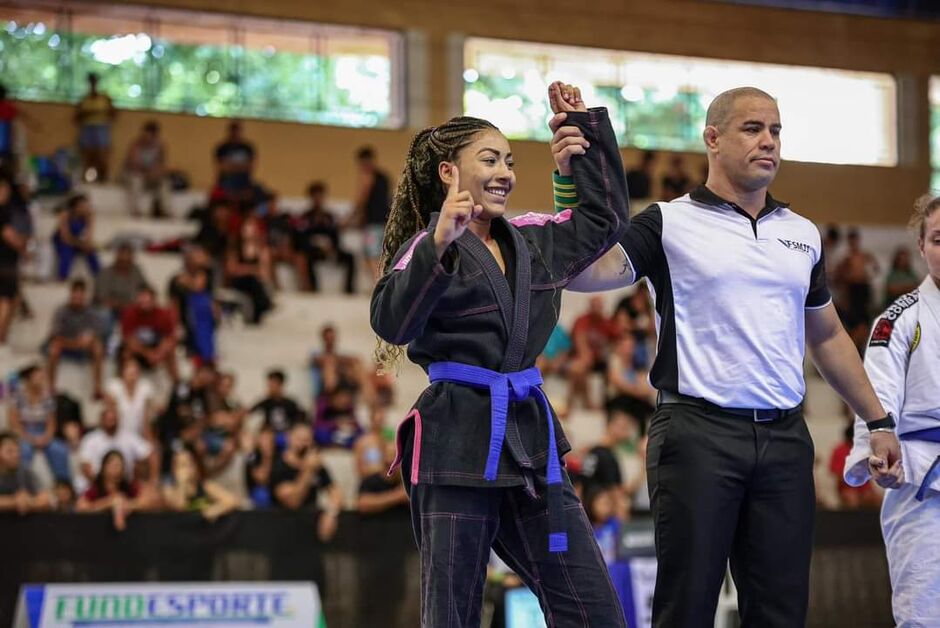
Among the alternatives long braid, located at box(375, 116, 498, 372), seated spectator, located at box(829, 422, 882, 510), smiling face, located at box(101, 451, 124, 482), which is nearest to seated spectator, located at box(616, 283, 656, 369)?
seated spectator, located at box(829, 422, 882, 510)

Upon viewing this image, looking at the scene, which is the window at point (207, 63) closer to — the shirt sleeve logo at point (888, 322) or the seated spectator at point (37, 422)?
the seated spectator at point (37, 422)

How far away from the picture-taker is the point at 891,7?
56.3ft

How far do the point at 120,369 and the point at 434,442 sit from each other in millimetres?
8030

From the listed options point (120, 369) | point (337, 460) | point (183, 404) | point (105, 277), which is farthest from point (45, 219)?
point (337, 460)

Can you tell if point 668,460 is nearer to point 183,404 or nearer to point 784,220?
point 784,220

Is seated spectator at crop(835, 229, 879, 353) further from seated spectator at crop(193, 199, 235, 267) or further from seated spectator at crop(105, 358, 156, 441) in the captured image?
seated spectator at crop(105, 358, 156, 441)

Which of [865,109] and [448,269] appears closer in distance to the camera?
[448,269]

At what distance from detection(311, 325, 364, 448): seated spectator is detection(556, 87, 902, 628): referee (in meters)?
6.96

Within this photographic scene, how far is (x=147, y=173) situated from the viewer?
45.3 feet

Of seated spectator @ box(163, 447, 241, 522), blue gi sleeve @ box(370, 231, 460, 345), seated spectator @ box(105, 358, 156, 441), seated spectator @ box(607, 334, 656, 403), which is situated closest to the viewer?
blue gi sleeve @ box(370, 231, 460, 345)

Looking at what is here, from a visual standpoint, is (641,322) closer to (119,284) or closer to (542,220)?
(119,284)

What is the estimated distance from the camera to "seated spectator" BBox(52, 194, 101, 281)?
474 inches

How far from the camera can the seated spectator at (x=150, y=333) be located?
10891mm

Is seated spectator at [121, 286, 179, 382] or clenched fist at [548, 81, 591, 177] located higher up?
clenched fist at [548, 81, 591, 177]
